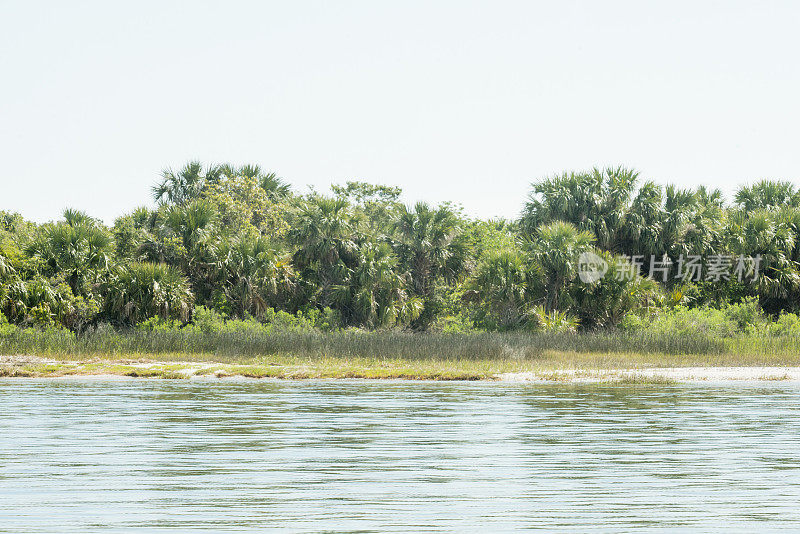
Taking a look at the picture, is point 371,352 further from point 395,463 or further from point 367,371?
point 395,463

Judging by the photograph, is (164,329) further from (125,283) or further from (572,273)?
(572,273)

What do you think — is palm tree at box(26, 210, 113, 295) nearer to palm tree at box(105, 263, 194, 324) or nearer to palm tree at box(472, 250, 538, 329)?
palm tree at box(105, 263, 194, 324)

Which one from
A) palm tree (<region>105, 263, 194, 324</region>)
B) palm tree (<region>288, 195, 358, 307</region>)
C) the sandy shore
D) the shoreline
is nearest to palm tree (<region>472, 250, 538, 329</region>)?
palm tree (<region>288, 195, 358, 307</region>)

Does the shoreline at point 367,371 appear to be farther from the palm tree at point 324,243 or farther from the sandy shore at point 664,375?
the palm tree at point 324,243

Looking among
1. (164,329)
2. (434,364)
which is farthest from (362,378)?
Answer: (164,329)

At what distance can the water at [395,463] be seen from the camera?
736cm

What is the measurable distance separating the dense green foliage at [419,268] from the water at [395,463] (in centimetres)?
1422

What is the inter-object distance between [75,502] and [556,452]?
5772mm

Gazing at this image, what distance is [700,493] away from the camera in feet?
27.9

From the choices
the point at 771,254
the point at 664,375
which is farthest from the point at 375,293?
the point at 771,254

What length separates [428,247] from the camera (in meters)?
39.1

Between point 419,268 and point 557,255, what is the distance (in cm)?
693

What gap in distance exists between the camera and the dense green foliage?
32812 mm

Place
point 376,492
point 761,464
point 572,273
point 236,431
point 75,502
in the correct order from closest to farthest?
point 75,502 → point 376,492 → point 761,464 → point 236,431 → point 572,273
